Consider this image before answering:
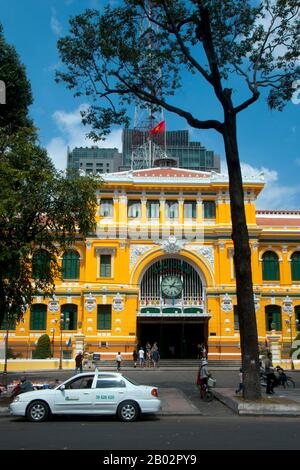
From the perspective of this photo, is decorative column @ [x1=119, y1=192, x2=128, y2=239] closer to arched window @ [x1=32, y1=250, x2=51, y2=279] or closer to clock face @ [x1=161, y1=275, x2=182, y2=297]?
clock face @ [x1=161, y1=275, x2=182, y2=297]

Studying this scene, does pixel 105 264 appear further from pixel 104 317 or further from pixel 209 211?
pixel 209 211

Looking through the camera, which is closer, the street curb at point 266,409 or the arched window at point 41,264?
the street curb at point 266,409

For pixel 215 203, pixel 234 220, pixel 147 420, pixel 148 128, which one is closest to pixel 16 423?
pixel 147 420

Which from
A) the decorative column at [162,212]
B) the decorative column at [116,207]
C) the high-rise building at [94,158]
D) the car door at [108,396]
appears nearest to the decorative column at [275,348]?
the decorative column at [162,212]

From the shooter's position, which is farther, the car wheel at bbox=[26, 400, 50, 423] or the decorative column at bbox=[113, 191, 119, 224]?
the decorative column at bbox=[113, 191, 119, 224]

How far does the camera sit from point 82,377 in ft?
48.1

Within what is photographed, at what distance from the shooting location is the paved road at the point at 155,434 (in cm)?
997

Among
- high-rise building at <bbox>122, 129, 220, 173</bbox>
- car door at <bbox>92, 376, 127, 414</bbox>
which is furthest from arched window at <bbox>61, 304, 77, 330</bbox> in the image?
high-rise building at <bbox>122, 129, 220, 173</bbox>

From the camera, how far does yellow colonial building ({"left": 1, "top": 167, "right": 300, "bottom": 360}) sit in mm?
42812

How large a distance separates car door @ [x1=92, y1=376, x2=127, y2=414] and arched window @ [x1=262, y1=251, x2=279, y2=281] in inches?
1308

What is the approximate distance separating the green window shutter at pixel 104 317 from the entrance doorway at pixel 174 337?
2.58 meters

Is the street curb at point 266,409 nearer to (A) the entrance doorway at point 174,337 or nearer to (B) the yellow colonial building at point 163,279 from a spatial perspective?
(B) the yellow colonial building at point 163,279

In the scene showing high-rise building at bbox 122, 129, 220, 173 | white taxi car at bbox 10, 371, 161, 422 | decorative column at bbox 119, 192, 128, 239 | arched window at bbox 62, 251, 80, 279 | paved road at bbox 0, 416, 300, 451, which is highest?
high-rise building at bbox 122, 129, 220, 173

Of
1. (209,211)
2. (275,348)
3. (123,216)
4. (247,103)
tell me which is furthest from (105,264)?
(247,103)
